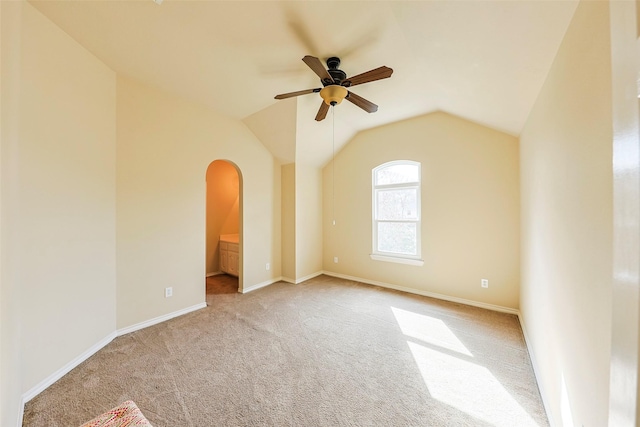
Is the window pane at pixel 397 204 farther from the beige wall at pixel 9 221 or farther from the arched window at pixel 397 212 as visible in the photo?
the beige wall at pixel 9 221

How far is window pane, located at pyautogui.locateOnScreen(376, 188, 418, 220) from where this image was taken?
3.92m

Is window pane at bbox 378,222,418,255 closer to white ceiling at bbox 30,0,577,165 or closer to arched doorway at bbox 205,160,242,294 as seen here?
white ceiling at bbox 30,0,577,165

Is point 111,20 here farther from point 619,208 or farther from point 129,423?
point 619,208

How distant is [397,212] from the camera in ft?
13.4

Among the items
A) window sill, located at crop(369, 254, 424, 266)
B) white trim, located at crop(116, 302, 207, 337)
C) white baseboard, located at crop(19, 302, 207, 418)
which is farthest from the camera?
window sill, located at crop(369, 254, 424, 266)

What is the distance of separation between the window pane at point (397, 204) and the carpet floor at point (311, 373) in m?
1.59

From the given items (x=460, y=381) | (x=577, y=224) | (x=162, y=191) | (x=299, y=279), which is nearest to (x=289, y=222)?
(x=299, y=279)

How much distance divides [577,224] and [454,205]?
2.45 metres

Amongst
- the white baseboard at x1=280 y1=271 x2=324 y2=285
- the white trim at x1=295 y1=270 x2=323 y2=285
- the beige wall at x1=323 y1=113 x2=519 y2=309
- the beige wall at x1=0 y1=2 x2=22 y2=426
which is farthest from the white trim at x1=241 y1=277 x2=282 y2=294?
the beige wall at x1=0 y1=2 x2=22 y2=426

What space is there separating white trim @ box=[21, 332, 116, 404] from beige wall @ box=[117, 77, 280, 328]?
22 centimetres

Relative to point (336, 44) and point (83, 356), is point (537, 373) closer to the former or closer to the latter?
point (336, 44)

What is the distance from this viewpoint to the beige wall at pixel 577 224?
863 millimetres

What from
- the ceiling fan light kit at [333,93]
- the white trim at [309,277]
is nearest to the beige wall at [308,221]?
the white trim at [309,277]

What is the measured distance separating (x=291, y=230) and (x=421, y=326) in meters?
2.56
